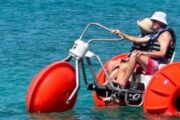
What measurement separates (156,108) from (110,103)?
101 centimetres

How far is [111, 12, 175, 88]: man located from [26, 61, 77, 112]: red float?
0.83 meters

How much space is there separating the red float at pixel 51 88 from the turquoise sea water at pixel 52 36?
148mm

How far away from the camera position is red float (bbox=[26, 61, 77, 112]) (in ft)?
39.7

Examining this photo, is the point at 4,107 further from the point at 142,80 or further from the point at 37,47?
the point at 37,47

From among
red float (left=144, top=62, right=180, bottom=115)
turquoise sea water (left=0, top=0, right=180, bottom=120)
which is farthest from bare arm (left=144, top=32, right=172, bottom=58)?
turquoise sea water (left=0, top=0, right=180, bottom=120)

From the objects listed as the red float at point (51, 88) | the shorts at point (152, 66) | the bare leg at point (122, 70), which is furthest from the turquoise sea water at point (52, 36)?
the shorts at point (152, 66)

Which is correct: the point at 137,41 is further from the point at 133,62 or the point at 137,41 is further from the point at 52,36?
the point at 52,36

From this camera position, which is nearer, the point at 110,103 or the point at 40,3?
the point at 110,103

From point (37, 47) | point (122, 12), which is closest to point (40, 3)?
point (122, 12)

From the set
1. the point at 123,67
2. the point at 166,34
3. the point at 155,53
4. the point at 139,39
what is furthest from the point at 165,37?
the point at 123,67

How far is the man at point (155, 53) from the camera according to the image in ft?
40.7

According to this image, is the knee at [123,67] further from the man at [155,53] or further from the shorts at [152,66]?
the shorts at [152,66]

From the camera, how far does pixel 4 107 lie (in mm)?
13078

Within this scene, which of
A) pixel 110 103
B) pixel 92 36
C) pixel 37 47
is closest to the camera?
pixel 110 103
